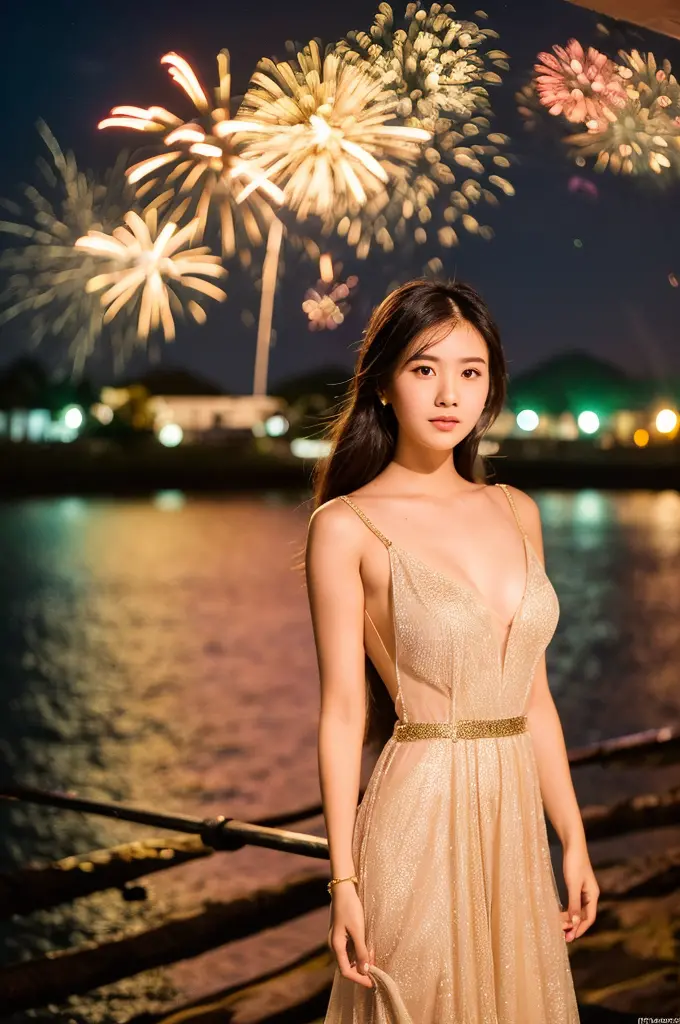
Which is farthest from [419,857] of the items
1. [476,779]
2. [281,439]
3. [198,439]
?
[198,439]

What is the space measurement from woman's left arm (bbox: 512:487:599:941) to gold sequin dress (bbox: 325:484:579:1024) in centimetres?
9

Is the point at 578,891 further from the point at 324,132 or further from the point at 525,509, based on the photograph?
the point at 324,132

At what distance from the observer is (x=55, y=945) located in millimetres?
7570

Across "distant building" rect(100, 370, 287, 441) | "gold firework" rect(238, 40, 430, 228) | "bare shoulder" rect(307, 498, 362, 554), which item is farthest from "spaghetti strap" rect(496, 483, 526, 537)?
"distant building" rect(100, 370, 287, 441)

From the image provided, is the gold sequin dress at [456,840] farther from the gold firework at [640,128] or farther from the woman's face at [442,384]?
the gold firework at [640,128]

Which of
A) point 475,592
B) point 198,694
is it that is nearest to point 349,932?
point 475,592

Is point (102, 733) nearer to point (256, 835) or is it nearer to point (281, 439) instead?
point (256, 835)

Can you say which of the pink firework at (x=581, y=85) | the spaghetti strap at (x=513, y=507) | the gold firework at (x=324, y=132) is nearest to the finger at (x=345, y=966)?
the spaghetti strap at (x=513, y=507)

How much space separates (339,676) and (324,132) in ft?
12.2

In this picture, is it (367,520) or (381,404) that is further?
(381,404)

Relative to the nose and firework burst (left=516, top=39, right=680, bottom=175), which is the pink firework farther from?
the nose

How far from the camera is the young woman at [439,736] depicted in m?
2.25

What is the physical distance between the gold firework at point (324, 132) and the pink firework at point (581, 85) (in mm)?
1250

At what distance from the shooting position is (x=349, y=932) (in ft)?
7.26
